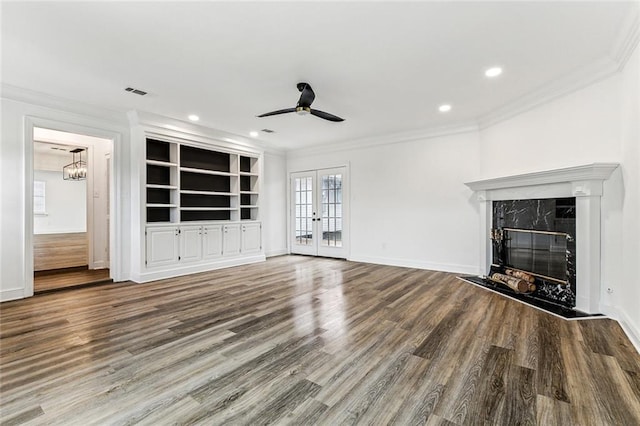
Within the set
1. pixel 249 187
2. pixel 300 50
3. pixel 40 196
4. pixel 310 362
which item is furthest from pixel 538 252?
pixel 40 196

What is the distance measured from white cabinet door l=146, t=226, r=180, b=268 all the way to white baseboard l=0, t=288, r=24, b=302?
58.5 inches

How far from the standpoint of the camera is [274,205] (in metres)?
7.48

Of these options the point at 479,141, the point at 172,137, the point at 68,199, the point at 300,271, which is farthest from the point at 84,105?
the point at 68,199

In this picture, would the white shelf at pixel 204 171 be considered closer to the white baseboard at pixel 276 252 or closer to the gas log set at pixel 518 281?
the white baseboard at pixel 276 252

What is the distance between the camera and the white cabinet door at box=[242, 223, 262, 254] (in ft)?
21.0

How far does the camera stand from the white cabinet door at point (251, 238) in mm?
6391

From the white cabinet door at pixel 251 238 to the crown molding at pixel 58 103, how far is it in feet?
9.56

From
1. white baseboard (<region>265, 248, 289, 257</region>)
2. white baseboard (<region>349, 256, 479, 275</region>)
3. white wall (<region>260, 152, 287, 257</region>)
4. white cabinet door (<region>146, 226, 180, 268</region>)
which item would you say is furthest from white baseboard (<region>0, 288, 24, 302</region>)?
white baseboard (<region>349, 256, 479, 275</region>)

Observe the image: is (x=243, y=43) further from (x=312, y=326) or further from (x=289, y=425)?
(x=289, y=425)

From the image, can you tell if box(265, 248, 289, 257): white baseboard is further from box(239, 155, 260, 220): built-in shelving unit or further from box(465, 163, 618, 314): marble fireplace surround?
box(465, 163, 618, 314): marble fireplace surround

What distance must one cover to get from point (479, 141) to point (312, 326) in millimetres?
4314

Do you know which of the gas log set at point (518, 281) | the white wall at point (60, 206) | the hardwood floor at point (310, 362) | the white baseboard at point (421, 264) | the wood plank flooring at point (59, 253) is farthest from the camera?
the white wall at point (60, 206)

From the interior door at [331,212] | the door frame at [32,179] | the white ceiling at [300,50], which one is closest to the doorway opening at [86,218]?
the door frame at [32,179]

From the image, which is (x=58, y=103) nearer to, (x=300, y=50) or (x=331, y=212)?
(x=300, y=50)
